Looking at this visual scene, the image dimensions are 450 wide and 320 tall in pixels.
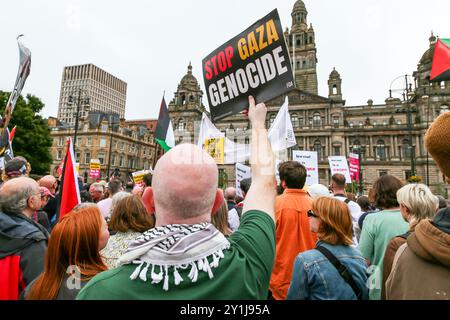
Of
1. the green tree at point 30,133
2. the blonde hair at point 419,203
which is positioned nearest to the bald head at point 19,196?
the blonde hair at point 419,203

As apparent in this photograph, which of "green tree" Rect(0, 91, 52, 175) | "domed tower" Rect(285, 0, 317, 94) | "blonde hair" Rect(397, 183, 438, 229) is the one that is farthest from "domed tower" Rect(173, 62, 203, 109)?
"blonde hair" Rect(397, 183, 438, 229)

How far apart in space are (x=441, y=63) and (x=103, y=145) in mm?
55037

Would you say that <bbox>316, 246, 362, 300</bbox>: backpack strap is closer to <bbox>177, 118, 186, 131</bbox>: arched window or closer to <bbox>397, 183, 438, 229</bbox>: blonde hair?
<bbox>397, 183, 438, 229</bbox>: blonde hair

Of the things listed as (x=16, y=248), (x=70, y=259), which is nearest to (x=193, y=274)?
(x=70, y=259)

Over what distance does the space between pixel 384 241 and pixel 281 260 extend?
46.1 inches

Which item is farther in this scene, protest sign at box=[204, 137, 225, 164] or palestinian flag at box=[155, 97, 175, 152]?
protest sign at box=[204, 137, 225, 164]

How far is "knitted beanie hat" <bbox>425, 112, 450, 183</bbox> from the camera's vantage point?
155cm

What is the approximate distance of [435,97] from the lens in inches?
1865

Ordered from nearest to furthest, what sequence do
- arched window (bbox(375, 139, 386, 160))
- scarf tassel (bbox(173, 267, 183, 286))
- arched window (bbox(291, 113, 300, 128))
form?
scarf tassel (bbox(173, 267, 183, 286))
arched window (bbox(375, 139, 386, 160))
arched window (bbox(291, 113, 300, 128))

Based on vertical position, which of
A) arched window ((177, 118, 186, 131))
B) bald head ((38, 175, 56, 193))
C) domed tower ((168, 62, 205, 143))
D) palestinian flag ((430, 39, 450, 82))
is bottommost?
bald head ((38, 175, 56, 193))

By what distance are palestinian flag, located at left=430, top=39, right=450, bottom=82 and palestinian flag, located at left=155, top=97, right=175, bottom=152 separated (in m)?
5.87

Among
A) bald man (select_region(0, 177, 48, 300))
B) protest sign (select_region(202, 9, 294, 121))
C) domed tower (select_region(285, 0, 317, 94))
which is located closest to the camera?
bald man (select_region(0, 177, 48, 300))
